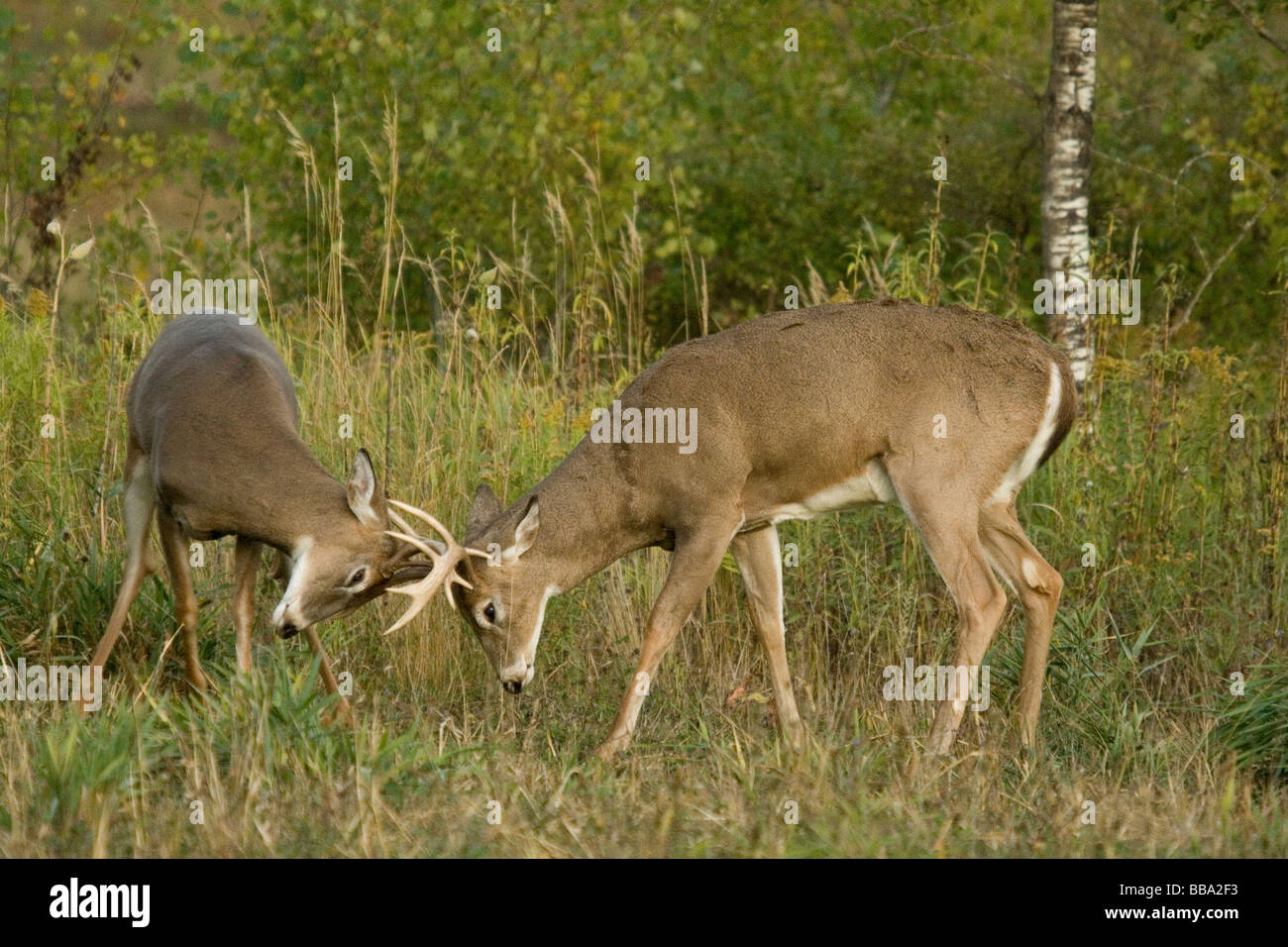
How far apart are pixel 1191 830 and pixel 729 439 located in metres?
2.34

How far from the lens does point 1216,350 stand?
7.98 meters

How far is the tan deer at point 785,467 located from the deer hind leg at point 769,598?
161 mm

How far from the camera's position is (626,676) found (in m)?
7.27

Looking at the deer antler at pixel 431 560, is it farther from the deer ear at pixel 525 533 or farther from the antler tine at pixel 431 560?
the deer ear at pixel 525 533

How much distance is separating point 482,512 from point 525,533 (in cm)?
31

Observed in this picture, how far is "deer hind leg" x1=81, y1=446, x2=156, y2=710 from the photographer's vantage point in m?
6.45

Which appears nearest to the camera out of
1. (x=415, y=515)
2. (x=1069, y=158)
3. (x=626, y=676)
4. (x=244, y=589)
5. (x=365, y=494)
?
(x=365, y=494)

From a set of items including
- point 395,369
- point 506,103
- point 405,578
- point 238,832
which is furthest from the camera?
point 506,103

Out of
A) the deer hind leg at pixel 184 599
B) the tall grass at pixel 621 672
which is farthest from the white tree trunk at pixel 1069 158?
the deer hind leg at pixel 184 599

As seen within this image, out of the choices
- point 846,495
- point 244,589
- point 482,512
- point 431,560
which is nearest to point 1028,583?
point 846,495

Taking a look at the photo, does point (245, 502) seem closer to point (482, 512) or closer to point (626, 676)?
point (482, 512)

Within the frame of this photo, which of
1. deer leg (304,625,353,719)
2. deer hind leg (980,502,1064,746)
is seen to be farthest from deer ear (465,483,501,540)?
deer hind leg (980,502,1064,746)

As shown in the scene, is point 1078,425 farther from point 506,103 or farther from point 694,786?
point 506,103

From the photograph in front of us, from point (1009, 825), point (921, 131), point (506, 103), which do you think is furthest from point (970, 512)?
point (921, 131)
